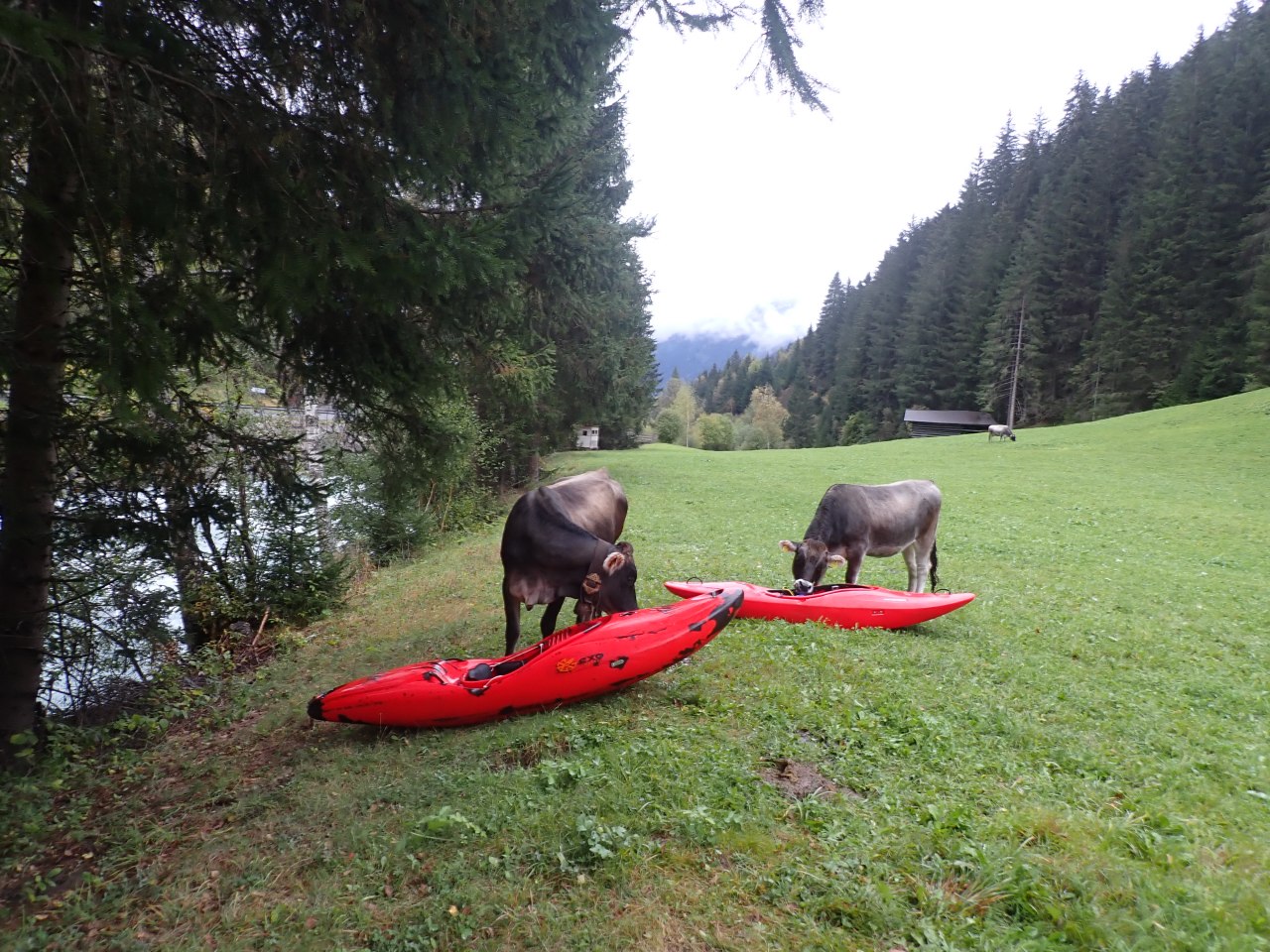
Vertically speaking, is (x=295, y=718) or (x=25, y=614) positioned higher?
(x=25, y=614)

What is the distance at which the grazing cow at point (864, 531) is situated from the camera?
8070 millimetres

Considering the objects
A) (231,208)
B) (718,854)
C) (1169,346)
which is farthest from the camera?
(1169,346)

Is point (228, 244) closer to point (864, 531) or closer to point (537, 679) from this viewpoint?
point (537, 679)

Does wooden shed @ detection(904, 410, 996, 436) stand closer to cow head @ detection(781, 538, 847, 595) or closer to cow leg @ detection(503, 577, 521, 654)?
cow head @ detection(781, 538, 847, 595)

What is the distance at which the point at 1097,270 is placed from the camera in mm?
46812

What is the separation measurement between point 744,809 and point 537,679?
204cm

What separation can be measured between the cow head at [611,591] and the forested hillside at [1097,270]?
4159cm

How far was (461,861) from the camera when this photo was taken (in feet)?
11.5

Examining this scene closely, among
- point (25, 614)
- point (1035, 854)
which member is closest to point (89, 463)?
point (25, 614)

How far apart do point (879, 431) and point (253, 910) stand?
6098 centimetres

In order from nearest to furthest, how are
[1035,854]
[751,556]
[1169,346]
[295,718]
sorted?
[1035,854] < [295,718] < [751,556] < [1169,346]

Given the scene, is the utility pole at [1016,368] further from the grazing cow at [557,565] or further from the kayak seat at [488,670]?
the kayak seat at [488,670]

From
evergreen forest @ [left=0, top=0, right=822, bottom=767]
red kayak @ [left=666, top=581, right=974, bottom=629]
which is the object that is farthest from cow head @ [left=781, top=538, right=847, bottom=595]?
evergreen forest @ [left=0, top=0, right=822, bottom=767]

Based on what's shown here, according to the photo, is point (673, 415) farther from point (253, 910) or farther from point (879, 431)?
point (253, 910)
